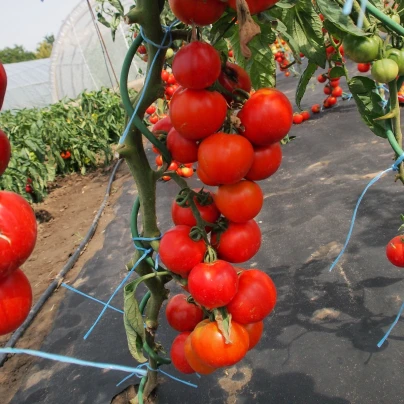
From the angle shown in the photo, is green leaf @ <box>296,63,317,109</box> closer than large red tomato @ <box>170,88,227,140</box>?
No

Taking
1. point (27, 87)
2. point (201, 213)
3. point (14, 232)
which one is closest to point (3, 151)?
point (14, 232)

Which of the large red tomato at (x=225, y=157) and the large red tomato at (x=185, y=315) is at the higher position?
the large red tomato at (x=225, y=157)

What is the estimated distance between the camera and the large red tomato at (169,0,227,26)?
1.86 ft

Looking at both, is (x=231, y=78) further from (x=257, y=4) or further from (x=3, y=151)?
(x=3, y=151)

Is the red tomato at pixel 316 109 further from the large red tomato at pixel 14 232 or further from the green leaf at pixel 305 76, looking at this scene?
the large red tomato at pixel 14 232

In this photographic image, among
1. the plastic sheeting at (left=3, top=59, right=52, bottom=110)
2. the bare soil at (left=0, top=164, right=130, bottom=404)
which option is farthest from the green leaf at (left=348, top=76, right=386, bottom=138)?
the plastic sheeting at (left=3, top=59, right=52, bottom=110)

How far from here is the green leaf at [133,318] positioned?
0.83m

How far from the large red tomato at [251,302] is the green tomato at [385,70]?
1.37 ft

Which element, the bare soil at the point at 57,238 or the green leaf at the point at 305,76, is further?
the bare soil at the point at 57,238

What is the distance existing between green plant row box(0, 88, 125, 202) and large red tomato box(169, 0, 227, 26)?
4.06 metres

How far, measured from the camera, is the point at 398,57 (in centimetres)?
71

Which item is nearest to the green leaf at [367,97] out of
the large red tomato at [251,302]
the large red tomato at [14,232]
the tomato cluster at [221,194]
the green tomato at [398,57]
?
the green tomato at [398,57]

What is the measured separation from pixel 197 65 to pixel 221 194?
225mm

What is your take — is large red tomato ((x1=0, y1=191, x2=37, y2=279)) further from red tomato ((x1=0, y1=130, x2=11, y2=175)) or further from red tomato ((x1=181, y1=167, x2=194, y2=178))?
red tomato ((x1=181, y1=167, x2=194, y2=178))
